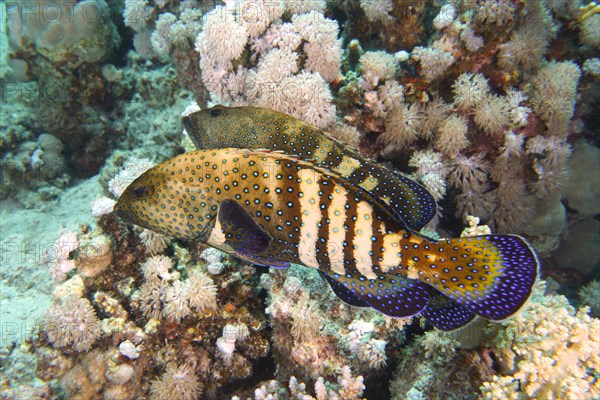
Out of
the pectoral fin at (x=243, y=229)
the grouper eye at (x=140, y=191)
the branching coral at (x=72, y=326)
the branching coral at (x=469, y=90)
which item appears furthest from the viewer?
the branching coral at (x=469, y=90)

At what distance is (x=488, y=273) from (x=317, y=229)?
53.0 inches

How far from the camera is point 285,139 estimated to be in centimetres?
436

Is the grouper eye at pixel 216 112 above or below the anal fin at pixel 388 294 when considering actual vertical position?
above

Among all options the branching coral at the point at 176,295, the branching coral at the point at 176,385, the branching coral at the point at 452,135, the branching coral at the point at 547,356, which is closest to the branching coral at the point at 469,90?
the branching coral at the point at 452,135

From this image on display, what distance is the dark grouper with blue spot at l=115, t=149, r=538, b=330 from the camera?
2908 mm

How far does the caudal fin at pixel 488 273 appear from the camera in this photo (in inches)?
107

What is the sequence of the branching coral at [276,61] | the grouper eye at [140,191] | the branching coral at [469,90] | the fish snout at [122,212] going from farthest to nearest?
1. the branching coral at [469,90]
2. the branching coral at [276,61]
3. the fish snout at [122,212]
4. the grouper eye at [140,191]

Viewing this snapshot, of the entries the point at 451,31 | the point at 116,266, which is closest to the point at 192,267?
the point at 116,266

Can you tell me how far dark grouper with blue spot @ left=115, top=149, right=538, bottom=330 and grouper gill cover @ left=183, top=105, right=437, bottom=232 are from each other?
1.98 feet

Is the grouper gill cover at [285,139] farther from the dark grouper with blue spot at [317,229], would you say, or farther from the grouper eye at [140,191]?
the grouper eye at [140,191]

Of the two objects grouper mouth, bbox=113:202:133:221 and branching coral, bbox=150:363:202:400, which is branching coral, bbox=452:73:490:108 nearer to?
grouper mouth, bbox=113:202:133:221

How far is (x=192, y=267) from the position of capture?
4.43 meters

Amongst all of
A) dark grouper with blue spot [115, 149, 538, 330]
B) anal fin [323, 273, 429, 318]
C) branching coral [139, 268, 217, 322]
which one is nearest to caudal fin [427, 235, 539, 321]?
dark grouper with blue spot [115, 149, 538, 330]

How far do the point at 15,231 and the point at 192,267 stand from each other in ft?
15.9
